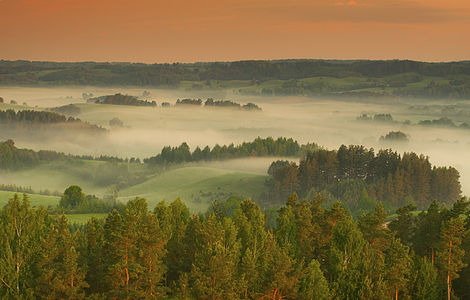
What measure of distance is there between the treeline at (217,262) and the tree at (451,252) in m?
0.15

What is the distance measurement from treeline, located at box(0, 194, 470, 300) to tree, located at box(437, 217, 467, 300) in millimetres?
145

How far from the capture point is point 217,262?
207ft

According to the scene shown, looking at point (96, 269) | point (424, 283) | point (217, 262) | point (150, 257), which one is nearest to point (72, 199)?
point (96, 269)

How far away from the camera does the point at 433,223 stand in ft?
256

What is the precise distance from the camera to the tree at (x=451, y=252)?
6938 centimetres

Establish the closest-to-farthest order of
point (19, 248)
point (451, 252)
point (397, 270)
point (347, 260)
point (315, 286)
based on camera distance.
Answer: point (315, 286) → point (397, 270) → point (19, 248) → point (451, 252) → point (347, 260)

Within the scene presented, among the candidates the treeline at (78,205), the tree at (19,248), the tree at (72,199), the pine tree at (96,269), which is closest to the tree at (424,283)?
the pine tree at (96,269)

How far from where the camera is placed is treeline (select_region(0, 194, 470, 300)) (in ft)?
208

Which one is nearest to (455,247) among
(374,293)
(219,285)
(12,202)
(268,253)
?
(374,293)

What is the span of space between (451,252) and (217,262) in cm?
2941

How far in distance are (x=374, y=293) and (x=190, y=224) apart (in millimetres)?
26521

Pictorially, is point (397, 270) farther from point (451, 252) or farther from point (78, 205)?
point (78, 205)

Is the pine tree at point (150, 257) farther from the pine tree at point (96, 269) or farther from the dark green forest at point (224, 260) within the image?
the pine tree at point (96, 269)

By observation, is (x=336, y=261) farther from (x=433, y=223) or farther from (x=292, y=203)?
(x=292, y=203)
